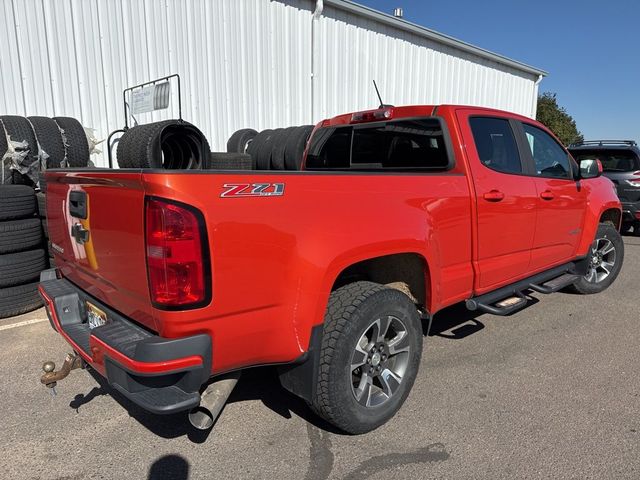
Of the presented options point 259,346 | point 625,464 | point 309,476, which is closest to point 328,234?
point 259,346

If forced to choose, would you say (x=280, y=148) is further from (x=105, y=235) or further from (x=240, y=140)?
(x=105, y=235)

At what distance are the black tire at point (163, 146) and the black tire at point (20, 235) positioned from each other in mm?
1059

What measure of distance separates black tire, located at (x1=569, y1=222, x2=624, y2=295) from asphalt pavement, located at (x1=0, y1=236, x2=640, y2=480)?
1.66 m

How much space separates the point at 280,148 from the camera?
6.98m

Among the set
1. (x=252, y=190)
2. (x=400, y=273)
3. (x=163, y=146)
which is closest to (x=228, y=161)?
(x=163, y=146)

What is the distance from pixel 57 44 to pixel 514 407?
7.53 meters

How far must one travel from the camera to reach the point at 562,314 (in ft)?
16.0

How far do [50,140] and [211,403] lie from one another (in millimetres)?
4724

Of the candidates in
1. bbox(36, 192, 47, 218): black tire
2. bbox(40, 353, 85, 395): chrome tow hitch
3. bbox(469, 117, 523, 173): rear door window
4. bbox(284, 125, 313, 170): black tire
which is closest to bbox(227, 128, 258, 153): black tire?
bbox(284, 125, 313, 170): black tire

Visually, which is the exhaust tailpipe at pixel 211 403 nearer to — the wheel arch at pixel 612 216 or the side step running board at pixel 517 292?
the side step running board at pixel 517 292

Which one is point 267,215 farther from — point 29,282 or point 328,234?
point 29,282

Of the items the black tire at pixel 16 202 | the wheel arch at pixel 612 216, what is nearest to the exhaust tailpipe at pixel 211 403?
the black tire at pixel 16 202

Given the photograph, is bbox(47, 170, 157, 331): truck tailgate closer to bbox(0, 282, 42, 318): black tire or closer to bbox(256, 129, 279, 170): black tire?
bbox(0, 282, 42, 318): black tire

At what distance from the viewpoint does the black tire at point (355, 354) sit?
8.00ft
